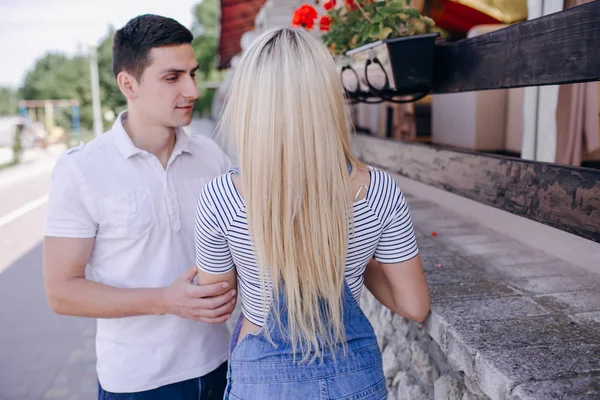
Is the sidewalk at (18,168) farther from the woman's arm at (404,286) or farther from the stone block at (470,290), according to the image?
the woman's arm at (404,286)

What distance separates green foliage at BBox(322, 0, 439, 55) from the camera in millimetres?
2508

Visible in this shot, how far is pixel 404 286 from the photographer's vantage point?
4.80ft

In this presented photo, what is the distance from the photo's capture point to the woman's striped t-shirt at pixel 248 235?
1.30 meters

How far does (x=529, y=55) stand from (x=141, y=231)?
134 cm

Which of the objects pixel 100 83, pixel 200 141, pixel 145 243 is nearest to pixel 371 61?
pixel 200 141

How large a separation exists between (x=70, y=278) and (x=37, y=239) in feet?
21.6

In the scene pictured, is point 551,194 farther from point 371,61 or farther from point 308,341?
point 371,61

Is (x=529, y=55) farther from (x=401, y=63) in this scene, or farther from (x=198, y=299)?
(x=198, y=299)

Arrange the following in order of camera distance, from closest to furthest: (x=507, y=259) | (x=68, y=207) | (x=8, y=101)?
1. (x=68, y=207)
2. (x=507, y=259)
3. (x=8, y=101)

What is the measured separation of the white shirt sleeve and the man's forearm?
143 mm

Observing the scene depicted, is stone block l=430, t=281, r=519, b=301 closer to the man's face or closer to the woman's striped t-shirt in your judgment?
the woman's striped t-shirt

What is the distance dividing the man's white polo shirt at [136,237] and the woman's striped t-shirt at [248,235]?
333mm

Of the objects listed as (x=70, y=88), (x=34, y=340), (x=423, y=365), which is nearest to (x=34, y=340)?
(x=34, y=340)

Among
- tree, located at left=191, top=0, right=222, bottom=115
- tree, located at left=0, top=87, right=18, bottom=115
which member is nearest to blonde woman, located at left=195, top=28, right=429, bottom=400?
tree, located at left=191, top=0, right=222, bottom=115
